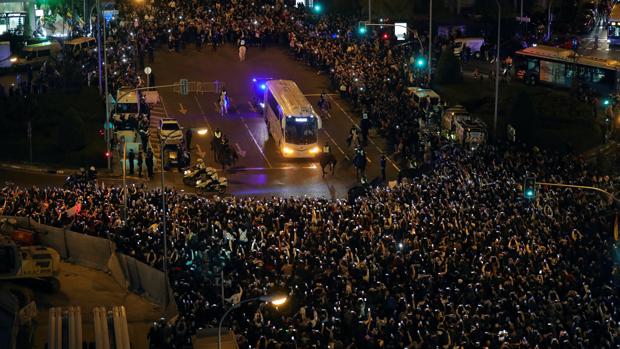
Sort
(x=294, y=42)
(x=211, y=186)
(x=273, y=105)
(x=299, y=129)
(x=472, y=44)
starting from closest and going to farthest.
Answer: (x=211, y=186), (x=299, y=129), (x=273, y=105), (x=294, y=42), (x=472, y=44)

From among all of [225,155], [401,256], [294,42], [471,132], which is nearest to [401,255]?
[401,256]

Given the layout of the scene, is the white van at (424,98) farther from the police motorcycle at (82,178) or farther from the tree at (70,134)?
the police motorcycle at (82,178)

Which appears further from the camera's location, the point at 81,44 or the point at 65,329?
the point at 81,44

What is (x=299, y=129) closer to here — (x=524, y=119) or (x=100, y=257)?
(x=524, y=119)

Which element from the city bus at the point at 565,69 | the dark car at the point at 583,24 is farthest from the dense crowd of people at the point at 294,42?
the dark car at the point at 583,24

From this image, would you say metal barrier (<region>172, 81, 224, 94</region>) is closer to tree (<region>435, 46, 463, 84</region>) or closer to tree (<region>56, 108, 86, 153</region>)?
tree (<region>56, 108, 86, 153</region>)

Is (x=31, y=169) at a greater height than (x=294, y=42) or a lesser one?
lesser

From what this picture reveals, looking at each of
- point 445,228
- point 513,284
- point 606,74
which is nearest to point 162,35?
point 606,74
